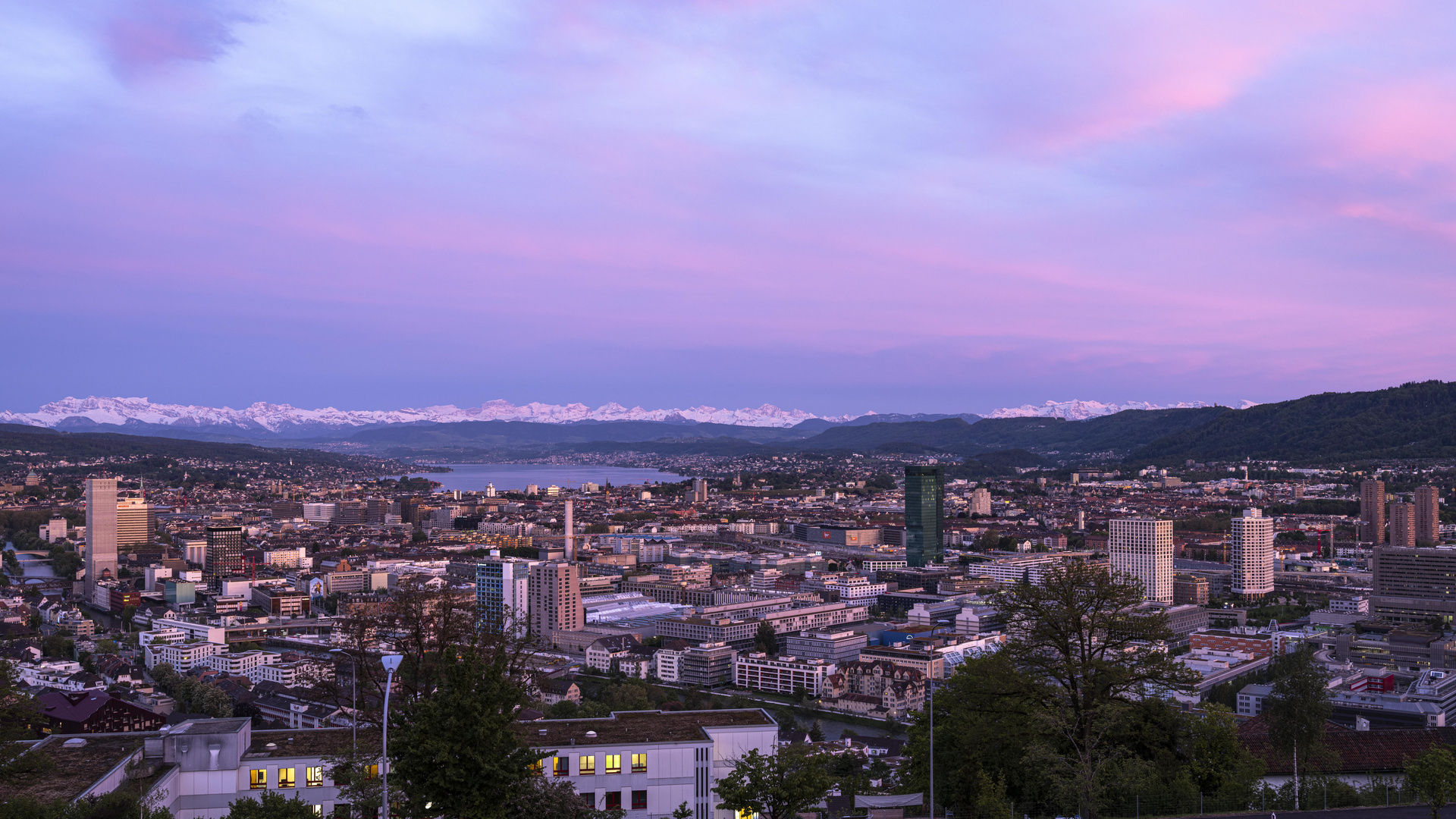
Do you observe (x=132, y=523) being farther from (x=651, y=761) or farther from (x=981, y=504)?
(x=651, y=761)

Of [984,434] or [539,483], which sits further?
[984,434]

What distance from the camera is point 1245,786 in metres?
8.62

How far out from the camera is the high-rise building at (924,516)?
47.7 metres

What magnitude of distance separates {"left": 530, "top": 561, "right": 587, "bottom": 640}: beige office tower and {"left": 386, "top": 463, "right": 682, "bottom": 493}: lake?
6113 centimetres

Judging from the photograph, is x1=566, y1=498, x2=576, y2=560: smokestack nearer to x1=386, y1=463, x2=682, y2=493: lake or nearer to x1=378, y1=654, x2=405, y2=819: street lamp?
x1=386, y1=463, x2=682, y2=493: lake

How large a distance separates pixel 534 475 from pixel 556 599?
310 ft

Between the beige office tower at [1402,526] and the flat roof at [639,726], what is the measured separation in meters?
40.2

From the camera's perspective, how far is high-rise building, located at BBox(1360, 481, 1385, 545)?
48.5 meters

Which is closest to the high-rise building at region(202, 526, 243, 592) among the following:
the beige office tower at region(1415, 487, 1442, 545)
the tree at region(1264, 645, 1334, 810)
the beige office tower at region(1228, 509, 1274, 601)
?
the beige office tower at region(1228, 509, 1274, 601)

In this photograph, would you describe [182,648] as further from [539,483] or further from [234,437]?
A: [234,437]

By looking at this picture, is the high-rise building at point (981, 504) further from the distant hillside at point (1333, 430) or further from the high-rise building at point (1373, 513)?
the distant hillside at point (1333, 430)

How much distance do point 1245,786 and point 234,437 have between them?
8066 inches

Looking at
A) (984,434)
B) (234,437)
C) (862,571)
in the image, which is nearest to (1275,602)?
(862,571)

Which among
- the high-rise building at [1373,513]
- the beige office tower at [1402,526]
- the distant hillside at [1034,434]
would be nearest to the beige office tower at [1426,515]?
the beige office tower at [1402,526]
